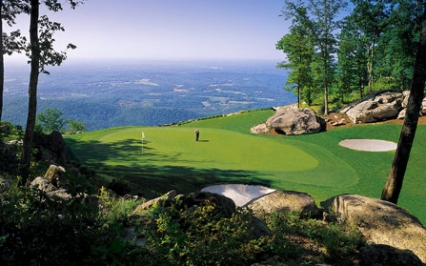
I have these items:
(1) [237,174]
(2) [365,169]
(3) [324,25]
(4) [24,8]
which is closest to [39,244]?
(4) [24,8]

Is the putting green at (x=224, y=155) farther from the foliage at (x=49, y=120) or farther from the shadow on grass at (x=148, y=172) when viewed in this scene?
the foliage at (x=49, y=120)

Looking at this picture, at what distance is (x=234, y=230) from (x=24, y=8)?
1045 cm

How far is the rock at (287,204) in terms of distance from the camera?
8266 mm

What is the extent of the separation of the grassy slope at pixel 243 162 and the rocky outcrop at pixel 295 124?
210cm

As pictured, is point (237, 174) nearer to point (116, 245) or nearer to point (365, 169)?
point (365, 169)

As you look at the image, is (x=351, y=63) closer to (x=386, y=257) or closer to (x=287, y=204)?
(x=287, y=204)

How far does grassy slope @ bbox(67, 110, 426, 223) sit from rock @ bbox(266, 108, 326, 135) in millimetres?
2077

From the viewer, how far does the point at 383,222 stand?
7.42 metres

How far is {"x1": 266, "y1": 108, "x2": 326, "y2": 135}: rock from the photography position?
95.2 ft

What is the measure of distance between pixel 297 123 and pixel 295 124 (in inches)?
8.4

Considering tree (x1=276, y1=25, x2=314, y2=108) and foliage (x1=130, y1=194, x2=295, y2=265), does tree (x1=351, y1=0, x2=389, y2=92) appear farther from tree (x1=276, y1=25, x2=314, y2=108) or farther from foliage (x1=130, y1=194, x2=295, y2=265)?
foliage (x1=130, y1=194, x2=295, y2=265)

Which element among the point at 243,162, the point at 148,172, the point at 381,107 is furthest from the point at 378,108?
the point at 148,172

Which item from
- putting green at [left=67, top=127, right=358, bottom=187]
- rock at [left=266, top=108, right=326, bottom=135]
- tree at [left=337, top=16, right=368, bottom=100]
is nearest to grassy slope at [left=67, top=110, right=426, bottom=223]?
putting green at [left=67, top=127, right=358, bottom=187]

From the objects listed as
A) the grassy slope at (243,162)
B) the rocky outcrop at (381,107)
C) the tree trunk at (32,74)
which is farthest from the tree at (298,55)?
the tree trunk at (32,74)
